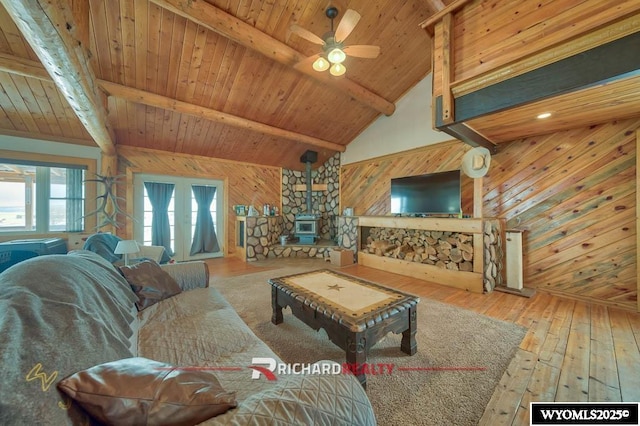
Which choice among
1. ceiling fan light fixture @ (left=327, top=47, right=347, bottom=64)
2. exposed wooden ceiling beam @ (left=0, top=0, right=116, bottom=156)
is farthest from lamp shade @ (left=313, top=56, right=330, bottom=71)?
exposed wooden ceiling beam @ (left=0, top=0, right=116, bottom=156)

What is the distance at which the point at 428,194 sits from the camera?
13.6ft

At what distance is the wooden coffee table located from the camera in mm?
1534

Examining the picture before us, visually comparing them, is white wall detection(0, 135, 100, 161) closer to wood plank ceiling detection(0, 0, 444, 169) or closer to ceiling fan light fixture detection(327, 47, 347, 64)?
wood plank ceiling detection(0, 0, 444, 169)

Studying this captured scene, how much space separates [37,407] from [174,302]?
4.89ft

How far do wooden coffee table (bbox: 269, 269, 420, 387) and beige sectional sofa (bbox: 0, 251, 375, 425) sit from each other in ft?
1.64

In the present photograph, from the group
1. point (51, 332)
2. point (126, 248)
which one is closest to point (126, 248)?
point (126, 248)

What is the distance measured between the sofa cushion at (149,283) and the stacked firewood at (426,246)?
348cm

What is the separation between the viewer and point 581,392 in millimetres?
1490

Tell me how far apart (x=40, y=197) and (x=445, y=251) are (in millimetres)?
6856

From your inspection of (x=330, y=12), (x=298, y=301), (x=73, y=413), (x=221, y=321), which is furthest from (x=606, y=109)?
(x=73, y=413)

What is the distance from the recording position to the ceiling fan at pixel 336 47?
2.52 metres

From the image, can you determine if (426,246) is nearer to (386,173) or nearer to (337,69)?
(386,173)

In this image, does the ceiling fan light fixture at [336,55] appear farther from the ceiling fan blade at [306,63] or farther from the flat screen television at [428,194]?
the flat screen television at [428,194]

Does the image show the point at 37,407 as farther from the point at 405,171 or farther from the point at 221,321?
the point at 405,171
